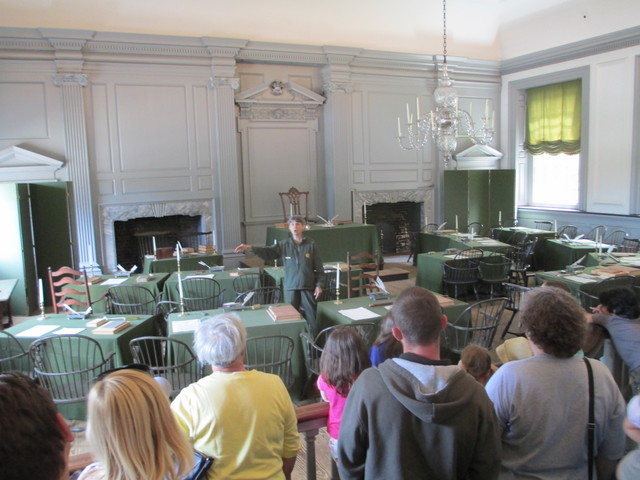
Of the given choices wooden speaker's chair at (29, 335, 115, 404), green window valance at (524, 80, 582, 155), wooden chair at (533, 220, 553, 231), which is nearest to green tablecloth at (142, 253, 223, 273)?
wooden speaker's chair at (29, 335, 115, 404)

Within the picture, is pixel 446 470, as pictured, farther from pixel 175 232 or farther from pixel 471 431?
pixel 175 232

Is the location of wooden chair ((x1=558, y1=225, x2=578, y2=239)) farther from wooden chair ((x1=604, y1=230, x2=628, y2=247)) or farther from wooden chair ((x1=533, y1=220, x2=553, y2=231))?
wooden chair ((x1=604, y1=230, x2=628, y2=247))

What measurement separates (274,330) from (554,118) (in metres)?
10.0

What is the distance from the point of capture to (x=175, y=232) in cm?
1038

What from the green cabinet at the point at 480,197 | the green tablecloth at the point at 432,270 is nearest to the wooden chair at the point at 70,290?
the green tablecloth at the point at 432,270

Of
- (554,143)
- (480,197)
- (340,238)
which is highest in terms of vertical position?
(554,143)

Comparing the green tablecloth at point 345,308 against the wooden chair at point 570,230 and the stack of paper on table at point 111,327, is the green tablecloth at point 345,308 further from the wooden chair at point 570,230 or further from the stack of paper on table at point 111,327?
the wooden chair at point 570,230

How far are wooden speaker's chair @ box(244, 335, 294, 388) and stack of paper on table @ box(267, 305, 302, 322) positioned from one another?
0.22 meters

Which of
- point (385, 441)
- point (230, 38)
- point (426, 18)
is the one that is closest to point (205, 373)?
point (385, 441)

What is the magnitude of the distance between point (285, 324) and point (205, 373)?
2.58 ft

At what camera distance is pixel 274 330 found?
4430mm

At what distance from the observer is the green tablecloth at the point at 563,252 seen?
328 inches

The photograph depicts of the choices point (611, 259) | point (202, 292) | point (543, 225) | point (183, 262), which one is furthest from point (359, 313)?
point (543, 225)

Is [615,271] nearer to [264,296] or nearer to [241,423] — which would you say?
[264,296]
